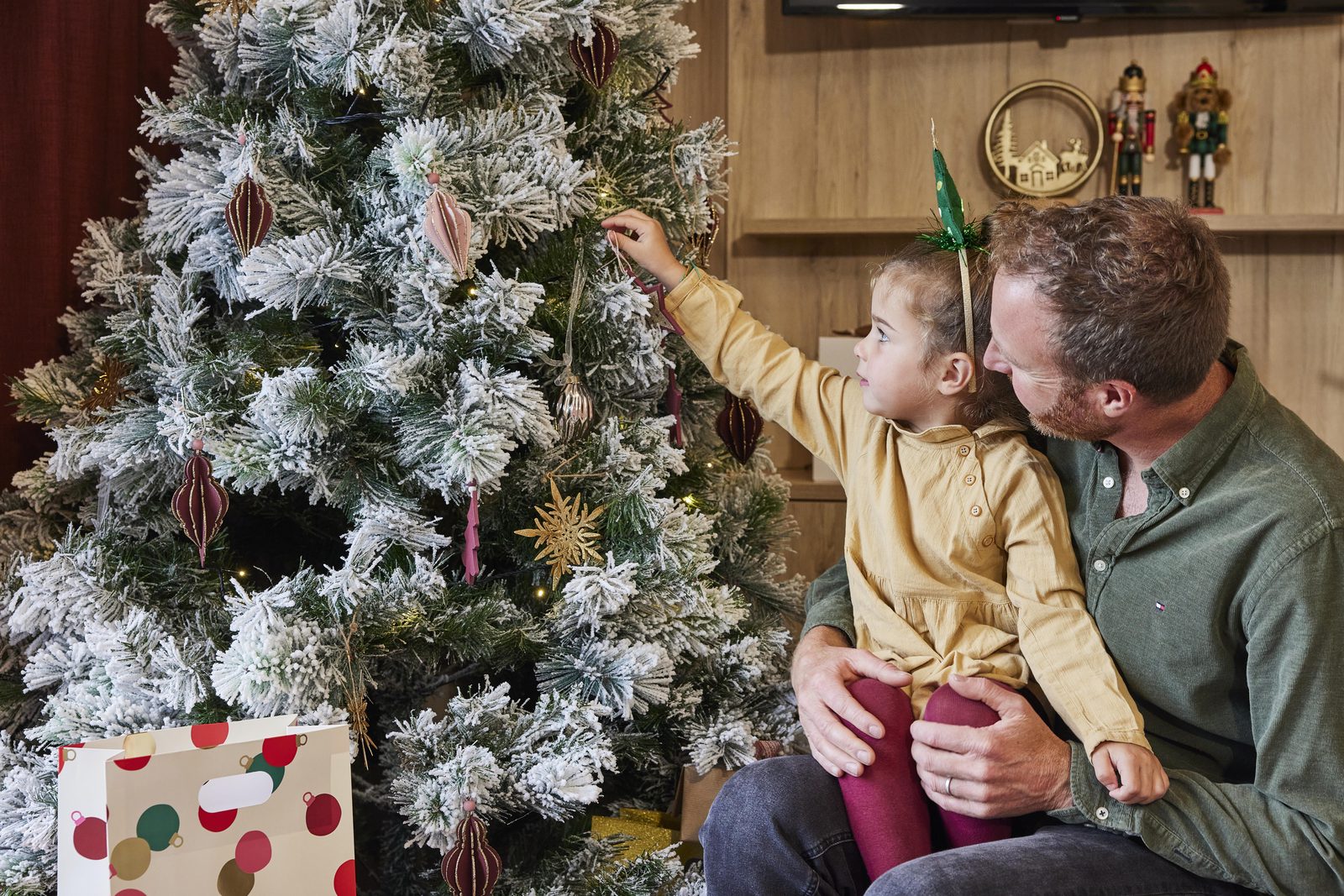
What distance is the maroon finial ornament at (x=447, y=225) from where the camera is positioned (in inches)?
38.9

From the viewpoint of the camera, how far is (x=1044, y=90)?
2.07 m

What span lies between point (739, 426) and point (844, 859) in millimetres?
504

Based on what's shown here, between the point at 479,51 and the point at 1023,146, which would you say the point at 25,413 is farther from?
the point at 1023,146

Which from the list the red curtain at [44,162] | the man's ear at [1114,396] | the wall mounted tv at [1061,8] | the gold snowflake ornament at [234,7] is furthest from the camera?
the wall mounted tv at [1061,8]

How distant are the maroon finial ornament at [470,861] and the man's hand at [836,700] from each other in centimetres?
33

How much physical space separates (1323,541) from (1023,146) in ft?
4.52

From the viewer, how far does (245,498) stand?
123 centimetres

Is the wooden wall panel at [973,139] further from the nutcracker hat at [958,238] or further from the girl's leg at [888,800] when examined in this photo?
the girl's leg at [888,800]

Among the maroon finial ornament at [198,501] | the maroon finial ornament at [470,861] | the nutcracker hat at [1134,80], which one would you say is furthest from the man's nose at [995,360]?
the nutcracker hat at [1134,80]

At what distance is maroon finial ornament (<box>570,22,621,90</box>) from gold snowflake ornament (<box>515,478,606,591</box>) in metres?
0.43

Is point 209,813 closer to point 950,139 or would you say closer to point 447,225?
point 447,225

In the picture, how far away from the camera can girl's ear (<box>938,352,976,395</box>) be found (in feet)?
3.61

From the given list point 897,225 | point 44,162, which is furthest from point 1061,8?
point 44,162

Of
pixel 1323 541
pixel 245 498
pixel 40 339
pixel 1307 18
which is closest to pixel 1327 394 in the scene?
pixel 1307 18
